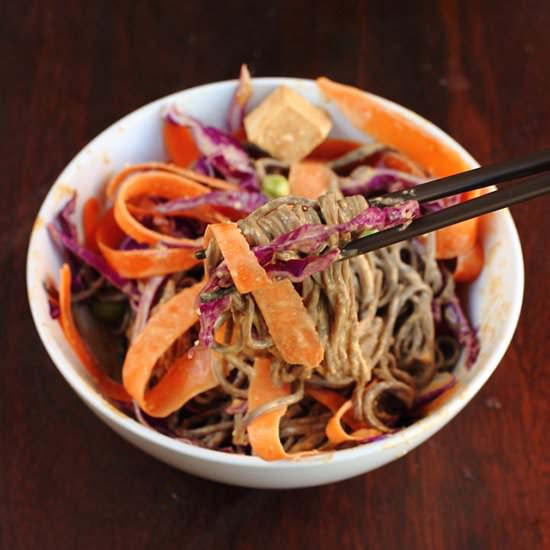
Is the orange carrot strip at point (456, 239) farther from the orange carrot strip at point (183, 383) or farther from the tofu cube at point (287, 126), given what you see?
the orange carrot strip at point (183, 383)

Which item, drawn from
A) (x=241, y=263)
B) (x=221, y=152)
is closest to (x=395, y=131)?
(x=221, y=152)

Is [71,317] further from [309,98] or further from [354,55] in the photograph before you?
[354,55]

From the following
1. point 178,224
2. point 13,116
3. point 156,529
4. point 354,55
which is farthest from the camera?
point 354,55

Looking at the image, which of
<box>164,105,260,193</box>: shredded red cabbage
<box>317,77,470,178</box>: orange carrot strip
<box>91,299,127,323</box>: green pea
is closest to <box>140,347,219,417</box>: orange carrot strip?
<box>91,299,127,323</box>: green pea

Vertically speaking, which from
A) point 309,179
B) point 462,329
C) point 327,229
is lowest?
point 462,329

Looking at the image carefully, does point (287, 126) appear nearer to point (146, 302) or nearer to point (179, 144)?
point (179, 144)

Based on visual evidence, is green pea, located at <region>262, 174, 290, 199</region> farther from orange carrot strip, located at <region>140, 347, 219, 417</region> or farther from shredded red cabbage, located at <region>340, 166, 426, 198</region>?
orange carrot strip, located at <region>140, 347, 219, 417</region>

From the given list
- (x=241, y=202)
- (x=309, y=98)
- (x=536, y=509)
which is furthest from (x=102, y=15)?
(x=536, y=509)
